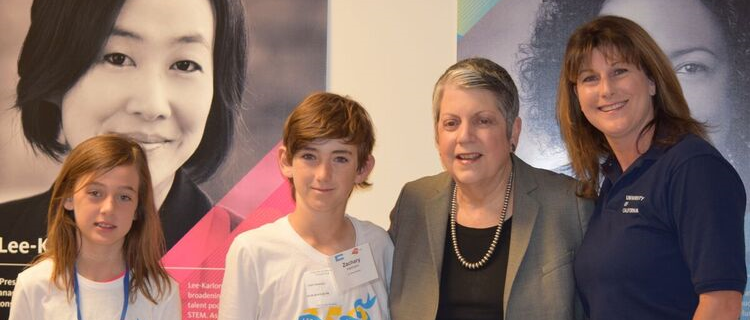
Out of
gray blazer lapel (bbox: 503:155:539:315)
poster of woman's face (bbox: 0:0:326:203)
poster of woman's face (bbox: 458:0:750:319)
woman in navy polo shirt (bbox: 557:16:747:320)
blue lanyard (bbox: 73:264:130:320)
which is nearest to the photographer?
woman in navy polo shirt (bbox: 557:16:747:320)

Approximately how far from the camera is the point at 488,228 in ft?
7.25

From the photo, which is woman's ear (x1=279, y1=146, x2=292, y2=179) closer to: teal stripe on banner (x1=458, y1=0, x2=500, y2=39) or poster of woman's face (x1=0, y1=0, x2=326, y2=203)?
poster of woman's face (x1=0, y1=0, x2=326, y2=203)

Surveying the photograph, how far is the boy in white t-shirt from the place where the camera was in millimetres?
2133

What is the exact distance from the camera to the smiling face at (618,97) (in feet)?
6.53

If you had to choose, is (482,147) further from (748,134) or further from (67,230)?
(748,134)

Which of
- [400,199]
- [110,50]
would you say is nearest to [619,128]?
[400,199]

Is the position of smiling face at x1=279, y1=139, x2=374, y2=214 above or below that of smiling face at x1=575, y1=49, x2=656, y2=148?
below

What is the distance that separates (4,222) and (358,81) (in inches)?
69.6

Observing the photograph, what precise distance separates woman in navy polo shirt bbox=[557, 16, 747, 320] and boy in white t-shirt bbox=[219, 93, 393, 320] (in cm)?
68

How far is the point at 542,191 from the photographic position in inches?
87.0

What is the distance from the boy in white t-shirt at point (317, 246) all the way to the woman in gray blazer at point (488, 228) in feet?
0.48

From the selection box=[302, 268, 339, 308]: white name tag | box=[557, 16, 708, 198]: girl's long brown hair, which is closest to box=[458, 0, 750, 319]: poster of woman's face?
box=[557, 16, 708, 198]: girl's long brown hair

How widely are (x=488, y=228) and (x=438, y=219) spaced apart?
17cm

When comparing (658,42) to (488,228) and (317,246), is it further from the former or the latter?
(317,246)
